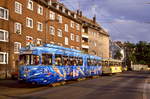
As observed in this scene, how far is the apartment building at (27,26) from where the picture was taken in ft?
106

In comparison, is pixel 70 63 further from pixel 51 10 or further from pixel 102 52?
pixel 102 52

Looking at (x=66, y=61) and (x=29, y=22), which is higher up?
(x=29, y=22)

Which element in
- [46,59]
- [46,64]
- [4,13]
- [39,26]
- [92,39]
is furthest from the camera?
[92,39]

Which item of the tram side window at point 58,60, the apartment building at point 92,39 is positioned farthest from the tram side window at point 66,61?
the apartment building at point 92,39

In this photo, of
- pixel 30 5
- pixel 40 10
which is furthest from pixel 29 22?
pixel 40 10

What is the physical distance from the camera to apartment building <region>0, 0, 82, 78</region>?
32.2m

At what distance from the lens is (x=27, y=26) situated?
3706 cm

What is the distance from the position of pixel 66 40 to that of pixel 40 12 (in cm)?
1119

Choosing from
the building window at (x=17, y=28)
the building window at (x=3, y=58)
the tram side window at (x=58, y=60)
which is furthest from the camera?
the building window at (x=17, y=28)

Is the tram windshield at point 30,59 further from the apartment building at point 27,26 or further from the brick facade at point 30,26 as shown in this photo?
the brick facade at point 30,26

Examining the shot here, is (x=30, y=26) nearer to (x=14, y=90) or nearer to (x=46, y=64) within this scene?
(x=46, y=64)

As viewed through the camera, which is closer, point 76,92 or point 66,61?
point 76,92

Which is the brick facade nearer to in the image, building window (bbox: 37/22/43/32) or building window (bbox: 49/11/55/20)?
building window (bbox: 37/22/43/32)

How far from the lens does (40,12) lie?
1625 inches
